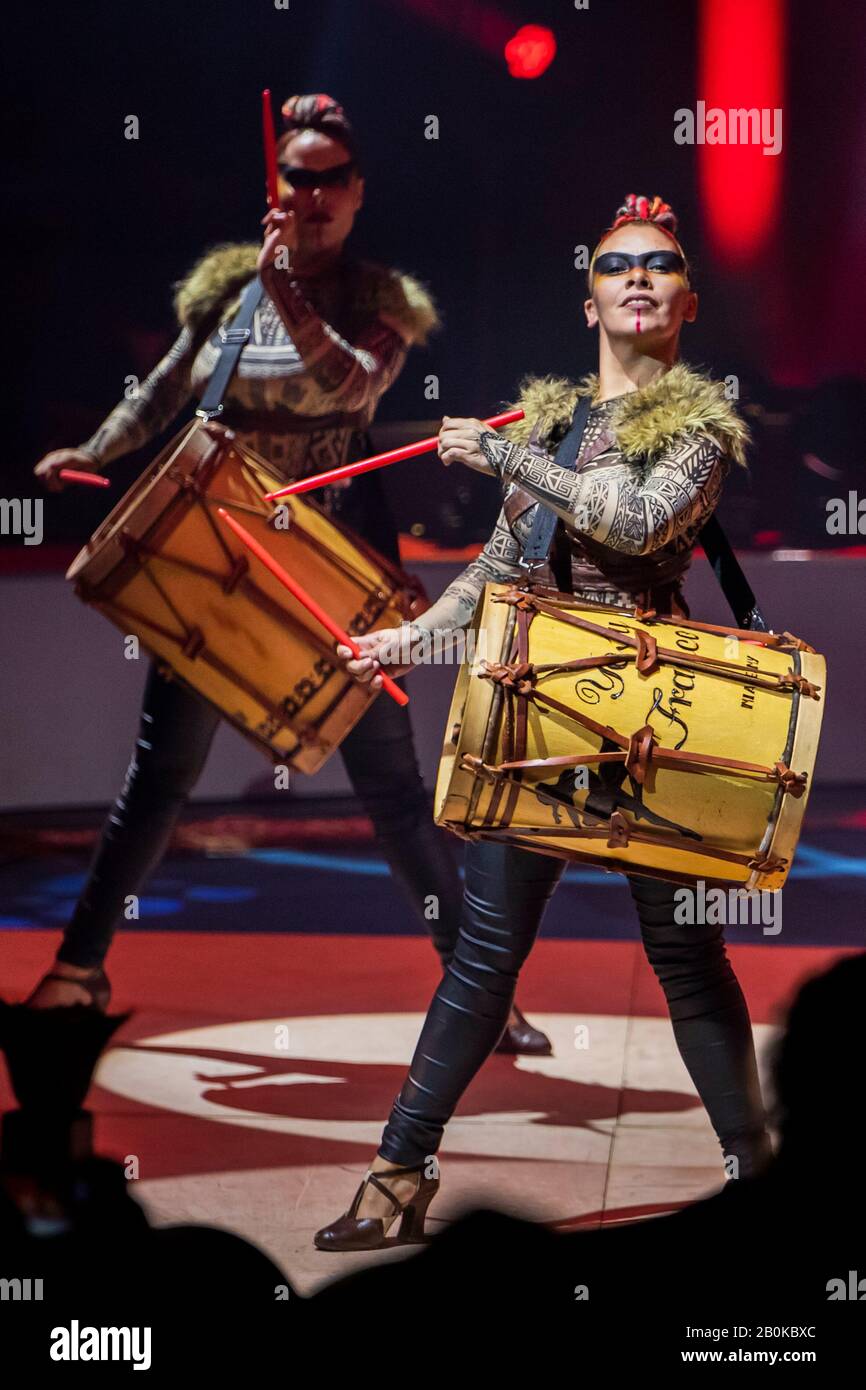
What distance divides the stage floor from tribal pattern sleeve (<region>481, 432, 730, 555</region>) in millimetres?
1111

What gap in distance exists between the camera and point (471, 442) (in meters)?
2.27

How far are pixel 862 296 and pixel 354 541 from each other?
2.39 metres

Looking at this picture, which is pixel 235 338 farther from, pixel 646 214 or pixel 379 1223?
pixel 379 1223

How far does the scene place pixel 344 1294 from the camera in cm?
207

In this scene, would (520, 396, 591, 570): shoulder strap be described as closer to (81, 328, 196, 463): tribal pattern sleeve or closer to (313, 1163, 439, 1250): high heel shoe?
(313, 1163, 439, 1250): high heel shoe

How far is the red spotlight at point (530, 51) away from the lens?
3.54 metres

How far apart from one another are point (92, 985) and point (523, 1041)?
92cm

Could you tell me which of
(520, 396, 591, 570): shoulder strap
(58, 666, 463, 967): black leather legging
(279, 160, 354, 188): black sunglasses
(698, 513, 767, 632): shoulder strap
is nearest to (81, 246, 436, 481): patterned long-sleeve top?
(279, 160, 354, 188): black sunglasses

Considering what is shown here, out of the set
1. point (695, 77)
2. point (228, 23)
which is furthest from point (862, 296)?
point (228, 23)

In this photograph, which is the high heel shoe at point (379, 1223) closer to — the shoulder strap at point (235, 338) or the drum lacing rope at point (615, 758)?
the drum lacing rope at point (615, 758)

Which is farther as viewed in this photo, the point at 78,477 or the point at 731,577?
the point at 78,477

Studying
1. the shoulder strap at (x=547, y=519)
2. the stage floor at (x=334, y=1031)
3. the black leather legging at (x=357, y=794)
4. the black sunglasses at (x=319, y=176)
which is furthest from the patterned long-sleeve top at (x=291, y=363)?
the stage floor at (x=334, y=1031)

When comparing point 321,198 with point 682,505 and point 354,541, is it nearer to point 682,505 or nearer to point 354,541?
point 354,541

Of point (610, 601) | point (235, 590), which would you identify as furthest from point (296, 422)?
point (610, 601)
